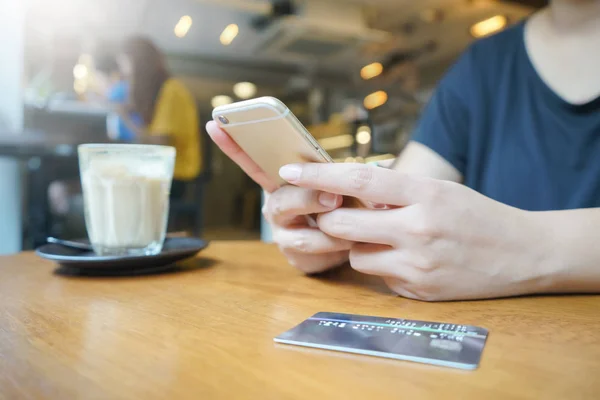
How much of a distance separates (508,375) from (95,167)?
1.78 feet

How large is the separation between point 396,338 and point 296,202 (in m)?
0.21

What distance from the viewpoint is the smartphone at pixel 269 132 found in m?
0.39

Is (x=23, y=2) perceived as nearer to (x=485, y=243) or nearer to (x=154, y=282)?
(x=154, y=282)

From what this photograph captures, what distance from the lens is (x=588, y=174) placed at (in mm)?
762

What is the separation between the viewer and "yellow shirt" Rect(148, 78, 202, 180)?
2.56 meters

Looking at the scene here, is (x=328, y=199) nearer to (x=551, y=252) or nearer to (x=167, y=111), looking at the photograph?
(x=551, y=252)

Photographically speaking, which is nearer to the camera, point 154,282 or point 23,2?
point 154,282

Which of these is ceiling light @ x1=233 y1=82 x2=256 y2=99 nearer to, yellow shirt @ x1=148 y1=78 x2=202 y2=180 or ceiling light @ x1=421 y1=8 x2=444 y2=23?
ceiling light @ x1=421 y1=8 x2=444 y2=23

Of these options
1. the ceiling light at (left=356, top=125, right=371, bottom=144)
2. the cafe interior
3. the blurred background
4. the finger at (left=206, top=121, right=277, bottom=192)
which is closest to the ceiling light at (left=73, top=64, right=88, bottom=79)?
the blurred background

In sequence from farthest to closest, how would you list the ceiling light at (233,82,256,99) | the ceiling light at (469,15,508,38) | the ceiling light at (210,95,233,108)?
the ceiling light at (210,95,233,108) < the ceiling light at (233,82,256,99) < the ceiling light at (469,15,508,38)

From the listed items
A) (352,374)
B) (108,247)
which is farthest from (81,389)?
(108,247)

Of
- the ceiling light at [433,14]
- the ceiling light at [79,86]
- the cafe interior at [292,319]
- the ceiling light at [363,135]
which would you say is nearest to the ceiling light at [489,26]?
the ceiling light at [433,14]

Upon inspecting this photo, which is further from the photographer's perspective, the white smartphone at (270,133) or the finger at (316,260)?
the finger at (316,260)

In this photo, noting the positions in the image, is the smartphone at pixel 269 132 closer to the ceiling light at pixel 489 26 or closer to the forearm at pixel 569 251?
the forearm at pixel 569 251
